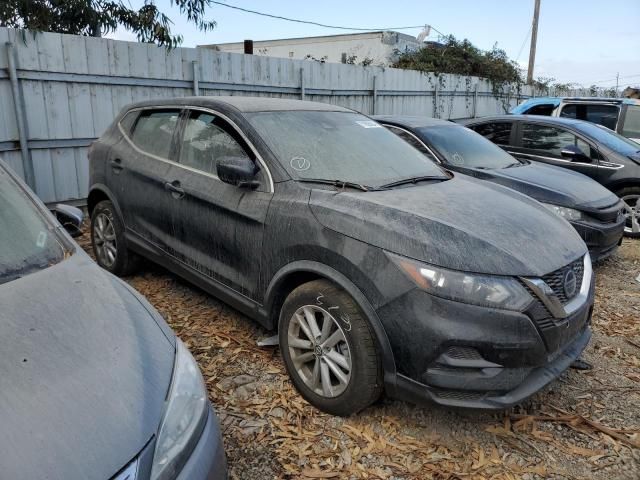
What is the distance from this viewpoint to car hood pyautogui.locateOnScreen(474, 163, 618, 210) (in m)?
5.15

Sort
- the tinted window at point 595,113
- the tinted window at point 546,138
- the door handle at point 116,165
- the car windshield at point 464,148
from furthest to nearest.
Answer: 1. the tinted window at point 595,113
2. the tinted window at point 546,138
3. the car windshield at point 464,148
4. the door handle at point 116,165

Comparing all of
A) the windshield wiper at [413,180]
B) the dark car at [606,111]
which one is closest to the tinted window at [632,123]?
the dark car at [606,111]

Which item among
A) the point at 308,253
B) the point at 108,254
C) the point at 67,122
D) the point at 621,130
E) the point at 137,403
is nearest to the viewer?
the point at 137,403

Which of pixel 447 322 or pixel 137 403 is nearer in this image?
pixel 137 403

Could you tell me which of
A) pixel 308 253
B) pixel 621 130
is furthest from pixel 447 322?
pixel 621 130

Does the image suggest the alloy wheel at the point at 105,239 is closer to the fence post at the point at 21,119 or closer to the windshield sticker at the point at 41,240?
the fence post at the point at 21,119

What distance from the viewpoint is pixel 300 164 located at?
3.21m

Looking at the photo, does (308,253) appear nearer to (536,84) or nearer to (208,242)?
(208,242)

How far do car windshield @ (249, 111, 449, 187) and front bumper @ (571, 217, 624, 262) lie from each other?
7.23ft

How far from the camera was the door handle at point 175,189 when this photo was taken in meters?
3.71

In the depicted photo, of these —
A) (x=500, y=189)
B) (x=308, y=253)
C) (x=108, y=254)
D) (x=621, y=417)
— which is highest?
(x=500, y=189)

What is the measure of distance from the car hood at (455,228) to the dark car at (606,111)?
23.5 ft

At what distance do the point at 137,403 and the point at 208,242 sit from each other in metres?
2.02

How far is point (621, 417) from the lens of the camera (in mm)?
2973
